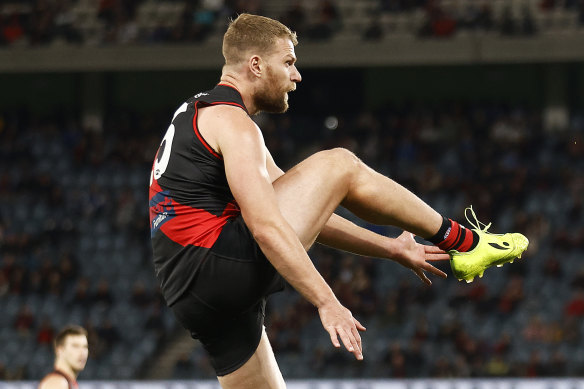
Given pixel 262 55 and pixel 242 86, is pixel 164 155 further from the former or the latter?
pixel 262 55

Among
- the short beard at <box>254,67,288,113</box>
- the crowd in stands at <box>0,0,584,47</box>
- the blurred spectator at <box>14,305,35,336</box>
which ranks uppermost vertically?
the short beard at <box>254,67,288,113</box>

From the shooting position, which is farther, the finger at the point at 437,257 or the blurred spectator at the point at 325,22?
the blurred spectator at the point at 325,22

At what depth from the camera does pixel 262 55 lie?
423 centimetres

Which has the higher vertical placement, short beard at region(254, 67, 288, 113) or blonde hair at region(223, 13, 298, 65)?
blonde hair at region(223, 13, 298, 65)

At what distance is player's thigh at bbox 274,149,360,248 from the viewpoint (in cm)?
412

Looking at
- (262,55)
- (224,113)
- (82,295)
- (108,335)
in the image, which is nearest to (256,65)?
(262,55)

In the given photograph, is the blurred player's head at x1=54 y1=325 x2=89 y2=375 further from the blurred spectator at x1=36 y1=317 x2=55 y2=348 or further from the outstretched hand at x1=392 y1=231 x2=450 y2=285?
the blurred spectator at x1=36 y1=317 x2=55 y2=348

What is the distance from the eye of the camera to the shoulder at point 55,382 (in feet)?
22.3

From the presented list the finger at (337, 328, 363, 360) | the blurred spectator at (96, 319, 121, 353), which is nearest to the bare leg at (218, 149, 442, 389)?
the finger at (337, 328, 363, 360)

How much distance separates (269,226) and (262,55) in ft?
2.68

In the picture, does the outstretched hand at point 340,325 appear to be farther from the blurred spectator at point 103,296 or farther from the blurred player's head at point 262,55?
the blurred spectator at point 103,296

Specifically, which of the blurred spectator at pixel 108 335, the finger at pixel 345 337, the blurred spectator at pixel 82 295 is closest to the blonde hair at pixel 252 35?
the finger at pixel 345 337

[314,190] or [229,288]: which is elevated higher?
[314,190]

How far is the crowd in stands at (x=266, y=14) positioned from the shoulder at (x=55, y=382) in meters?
14.6
